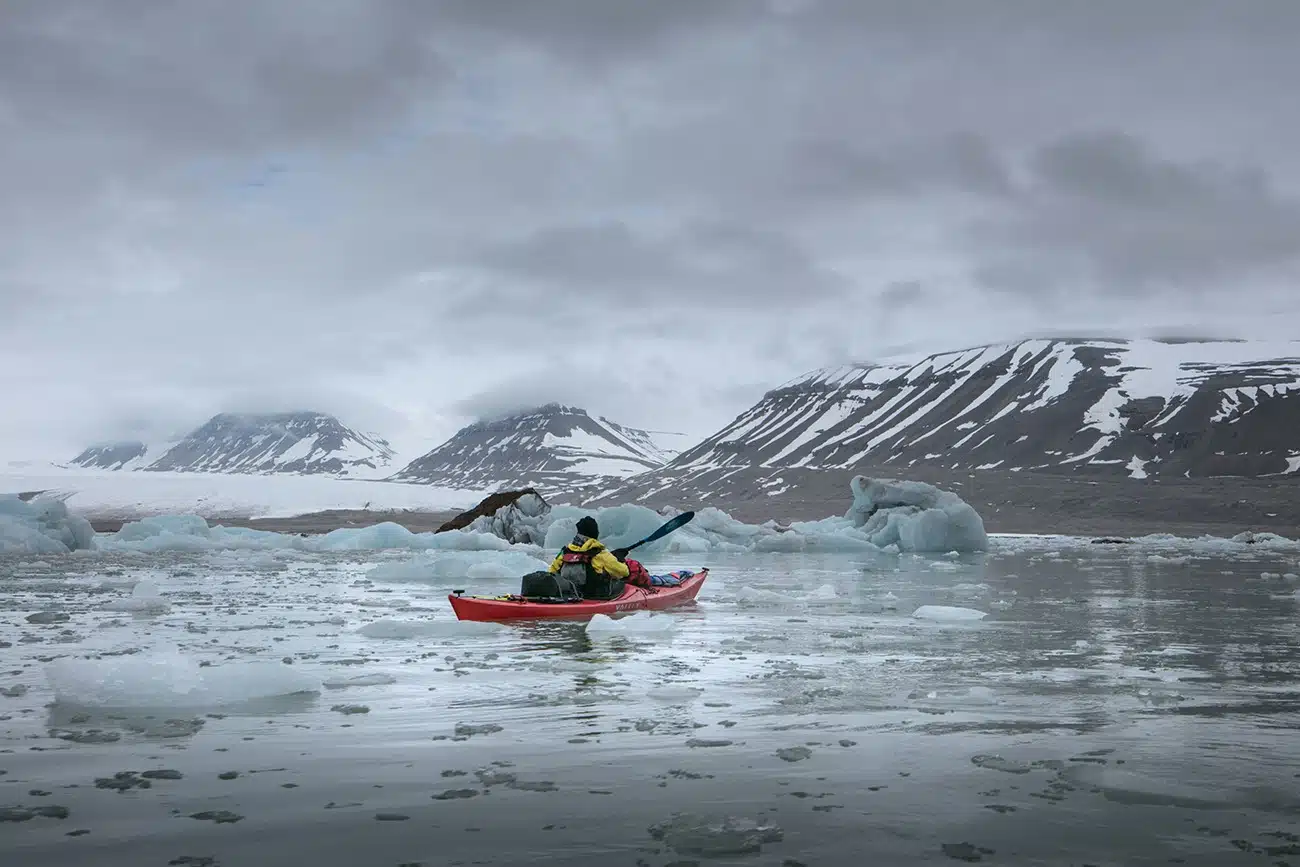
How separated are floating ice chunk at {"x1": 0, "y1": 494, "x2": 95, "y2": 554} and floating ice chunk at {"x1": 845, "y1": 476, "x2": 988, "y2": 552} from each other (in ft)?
99.0

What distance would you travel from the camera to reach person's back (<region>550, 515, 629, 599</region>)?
1543 centimetres

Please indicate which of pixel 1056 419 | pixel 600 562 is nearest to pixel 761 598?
pixel 600 562

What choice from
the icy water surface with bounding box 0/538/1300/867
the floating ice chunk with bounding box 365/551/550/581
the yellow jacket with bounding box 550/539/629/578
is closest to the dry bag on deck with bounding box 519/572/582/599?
the yellow jacket with bounding box 550/539/629/578

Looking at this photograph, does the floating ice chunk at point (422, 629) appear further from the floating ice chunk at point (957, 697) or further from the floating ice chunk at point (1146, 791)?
the floating ice chunk at point (1146, 791)

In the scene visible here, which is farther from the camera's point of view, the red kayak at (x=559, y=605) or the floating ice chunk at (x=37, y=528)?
the floating ice chunk at (x=37, y=528)

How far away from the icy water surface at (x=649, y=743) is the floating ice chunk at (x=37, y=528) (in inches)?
937

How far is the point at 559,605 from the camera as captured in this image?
14.7 metres

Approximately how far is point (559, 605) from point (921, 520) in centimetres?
2800

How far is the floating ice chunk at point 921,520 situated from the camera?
40.2 meters

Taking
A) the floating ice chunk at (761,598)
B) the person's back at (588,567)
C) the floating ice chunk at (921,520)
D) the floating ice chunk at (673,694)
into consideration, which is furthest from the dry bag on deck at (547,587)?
the floating ice chunk at (921,520)

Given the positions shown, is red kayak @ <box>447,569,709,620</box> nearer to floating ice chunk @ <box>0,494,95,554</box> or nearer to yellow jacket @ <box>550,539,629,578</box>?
yellow jacket @ <box>550,539,629,578</box>

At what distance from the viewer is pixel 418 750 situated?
637 centimetres

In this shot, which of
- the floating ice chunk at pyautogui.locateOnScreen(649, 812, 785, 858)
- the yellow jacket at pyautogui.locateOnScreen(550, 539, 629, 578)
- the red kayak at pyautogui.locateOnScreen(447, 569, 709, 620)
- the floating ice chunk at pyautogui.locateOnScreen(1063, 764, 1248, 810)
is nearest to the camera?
the floating ice chunk at pyautogui.locateOnScreen(649, 812, 785, 858)

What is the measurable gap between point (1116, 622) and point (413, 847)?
12.8m
